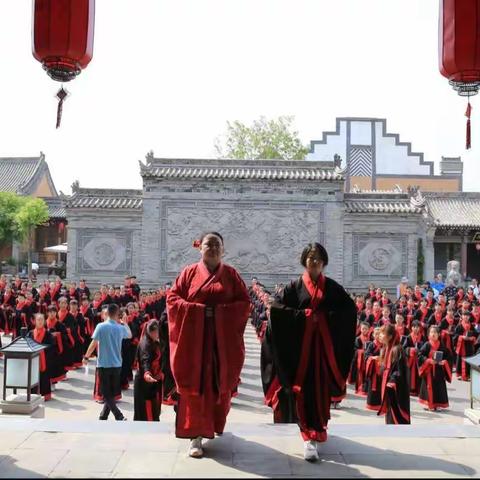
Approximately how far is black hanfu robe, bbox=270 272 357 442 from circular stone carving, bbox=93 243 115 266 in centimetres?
1891

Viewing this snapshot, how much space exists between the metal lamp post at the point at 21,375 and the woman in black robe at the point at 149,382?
40.4 inches

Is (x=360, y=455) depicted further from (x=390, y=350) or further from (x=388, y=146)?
(x=388, y=146)

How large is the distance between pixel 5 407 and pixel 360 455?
345cm

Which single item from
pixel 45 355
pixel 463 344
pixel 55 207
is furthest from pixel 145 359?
pixel 55 207

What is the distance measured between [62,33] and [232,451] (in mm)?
4432

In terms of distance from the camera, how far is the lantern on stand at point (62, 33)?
6105mm

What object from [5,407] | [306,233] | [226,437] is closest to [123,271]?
[306,233]

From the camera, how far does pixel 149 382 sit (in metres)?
6.04

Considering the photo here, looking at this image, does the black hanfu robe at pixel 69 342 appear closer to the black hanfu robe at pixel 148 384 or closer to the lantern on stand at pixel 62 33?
the black hanfu robe at pixel 148 384

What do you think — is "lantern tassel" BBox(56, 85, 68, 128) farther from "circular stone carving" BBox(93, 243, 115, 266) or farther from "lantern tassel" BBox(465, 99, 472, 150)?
"circular stone carving" BBox(93, 243, 115, 266)

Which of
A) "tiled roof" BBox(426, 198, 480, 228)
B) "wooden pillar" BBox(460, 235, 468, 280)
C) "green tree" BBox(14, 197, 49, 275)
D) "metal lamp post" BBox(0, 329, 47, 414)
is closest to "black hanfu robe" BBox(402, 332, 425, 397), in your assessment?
"metal lamp post" BBox(0, 329, 47, 414)

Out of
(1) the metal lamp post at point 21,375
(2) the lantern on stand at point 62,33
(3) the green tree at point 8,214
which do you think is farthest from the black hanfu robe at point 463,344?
(3) the green tree at point 8,214

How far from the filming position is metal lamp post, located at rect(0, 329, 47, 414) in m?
5.79

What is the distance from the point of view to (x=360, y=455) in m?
4.28
